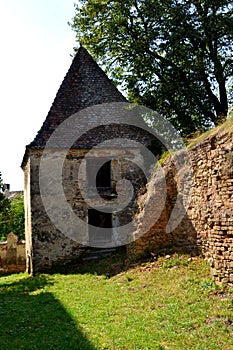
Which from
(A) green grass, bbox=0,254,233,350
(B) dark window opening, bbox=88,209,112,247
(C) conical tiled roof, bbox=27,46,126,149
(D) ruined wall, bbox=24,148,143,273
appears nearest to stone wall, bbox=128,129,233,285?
(A) green grass, bbox=0,254,233,350

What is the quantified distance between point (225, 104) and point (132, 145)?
5812 millimetres

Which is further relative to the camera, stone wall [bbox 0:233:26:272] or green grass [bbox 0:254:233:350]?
stone wall [bbox 0:233:26:272]

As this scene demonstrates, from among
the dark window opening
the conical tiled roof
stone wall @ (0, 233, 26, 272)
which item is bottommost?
stone wall @ (0, 233, 26, 272)

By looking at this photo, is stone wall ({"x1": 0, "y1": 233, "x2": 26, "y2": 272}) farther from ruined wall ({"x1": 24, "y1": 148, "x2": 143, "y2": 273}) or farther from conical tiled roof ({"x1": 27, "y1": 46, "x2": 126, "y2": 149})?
conical tiled roof ({"x1": 27, "y1": 46, "x2": 126, "y2": 149})

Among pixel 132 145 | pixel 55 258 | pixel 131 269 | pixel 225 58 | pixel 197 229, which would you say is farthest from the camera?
pixel 225 58

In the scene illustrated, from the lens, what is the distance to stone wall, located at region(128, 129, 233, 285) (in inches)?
293

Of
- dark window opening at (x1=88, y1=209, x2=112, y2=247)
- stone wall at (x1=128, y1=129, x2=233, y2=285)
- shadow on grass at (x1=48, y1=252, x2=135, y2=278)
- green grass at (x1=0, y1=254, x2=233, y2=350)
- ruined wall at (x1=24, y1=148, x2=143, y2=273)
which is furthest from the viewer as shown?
dark window opening at (x1=88, y1=209, x2=112, y2=247)

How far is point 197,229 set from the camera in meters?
10.2

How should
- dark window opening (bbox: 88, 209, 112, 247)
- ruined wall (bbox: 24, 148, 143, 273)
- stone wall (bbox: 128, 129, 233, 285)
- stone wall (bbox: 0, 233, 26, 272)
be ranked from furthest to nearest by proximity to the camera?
1. stone wall (bbox: 0, 233, 26, 272)
2. dark window opening (bbox: 88, 209, 112, 247)
3. ruined wall (bbox: 24, 148, 143, 273)
4. stone wall (bbox: 128, 129, 233, 285)

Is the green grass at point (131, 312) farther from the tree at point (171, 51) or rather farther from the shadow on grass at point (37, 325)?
the tree at point (171, 51)

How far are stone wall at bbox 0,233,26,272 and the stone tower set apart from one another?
151 inches

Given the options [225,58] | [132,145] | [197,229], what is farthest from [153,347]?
[225,58]

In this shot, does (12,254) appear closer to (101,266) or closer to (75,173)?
(75,173)

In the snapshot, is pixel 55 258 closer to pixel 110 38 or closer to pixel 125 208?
pixel 125 208
